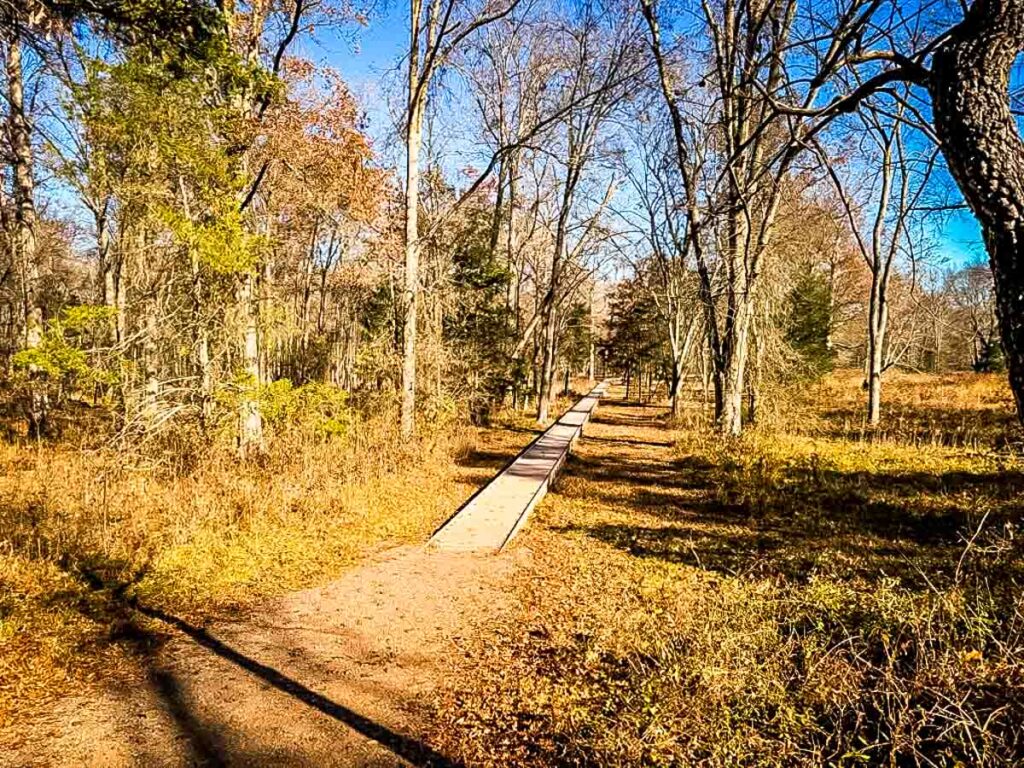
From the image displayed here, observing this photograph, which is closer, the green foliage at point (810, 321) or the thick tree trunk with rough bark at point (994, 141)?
the thick tree trunk with rough bark at point (994, 141)

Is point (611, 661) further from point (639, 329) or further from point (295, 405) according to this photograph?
point (639, 329)

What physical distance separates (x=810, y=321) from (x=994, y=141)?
80.2 ft

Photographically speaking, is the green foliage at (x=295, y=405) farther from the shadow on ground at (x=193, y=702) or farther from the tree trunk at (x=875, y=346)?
the tree trunk at (x=875, y=346)

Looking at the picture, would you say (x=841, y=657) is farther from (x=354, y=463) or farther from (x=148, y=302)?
(x=148, y=302)

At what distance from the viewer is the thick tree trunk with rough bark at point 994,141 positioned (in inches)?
95.5

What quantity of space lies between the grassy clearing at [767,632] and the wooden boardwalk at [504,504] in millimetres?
406

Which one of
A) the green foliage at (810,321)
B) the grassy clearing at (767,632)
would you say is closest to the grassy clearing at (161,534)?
the grassy clearing at (767,632)

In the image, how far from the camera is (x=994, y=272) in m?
2.52

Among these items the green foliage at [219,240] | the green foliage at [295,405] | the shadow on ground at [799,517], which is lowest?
the shadow on ground at [799,517]

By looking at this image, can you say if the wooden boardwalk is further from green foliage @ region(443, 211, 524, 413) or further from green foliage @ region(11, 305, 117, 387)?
green foliage @ region(11, 305, 117, 387)

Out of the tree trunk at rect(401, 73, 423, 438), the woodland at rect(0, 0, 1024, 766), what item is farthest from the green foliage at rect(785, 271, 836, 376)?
the tree trunk at rect(401, 73, 423, 438)

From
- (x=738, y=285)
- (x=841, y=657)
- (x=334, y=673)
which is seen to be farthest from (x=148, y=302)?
(x=738, y=285)

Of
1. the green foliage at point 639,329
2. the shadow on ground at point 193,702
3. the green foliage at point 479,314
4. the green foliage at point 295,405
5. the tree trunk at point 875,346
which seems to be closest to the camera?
the shadow on ground at point 193,702

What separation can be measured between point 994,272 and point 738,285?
33.0 ft
